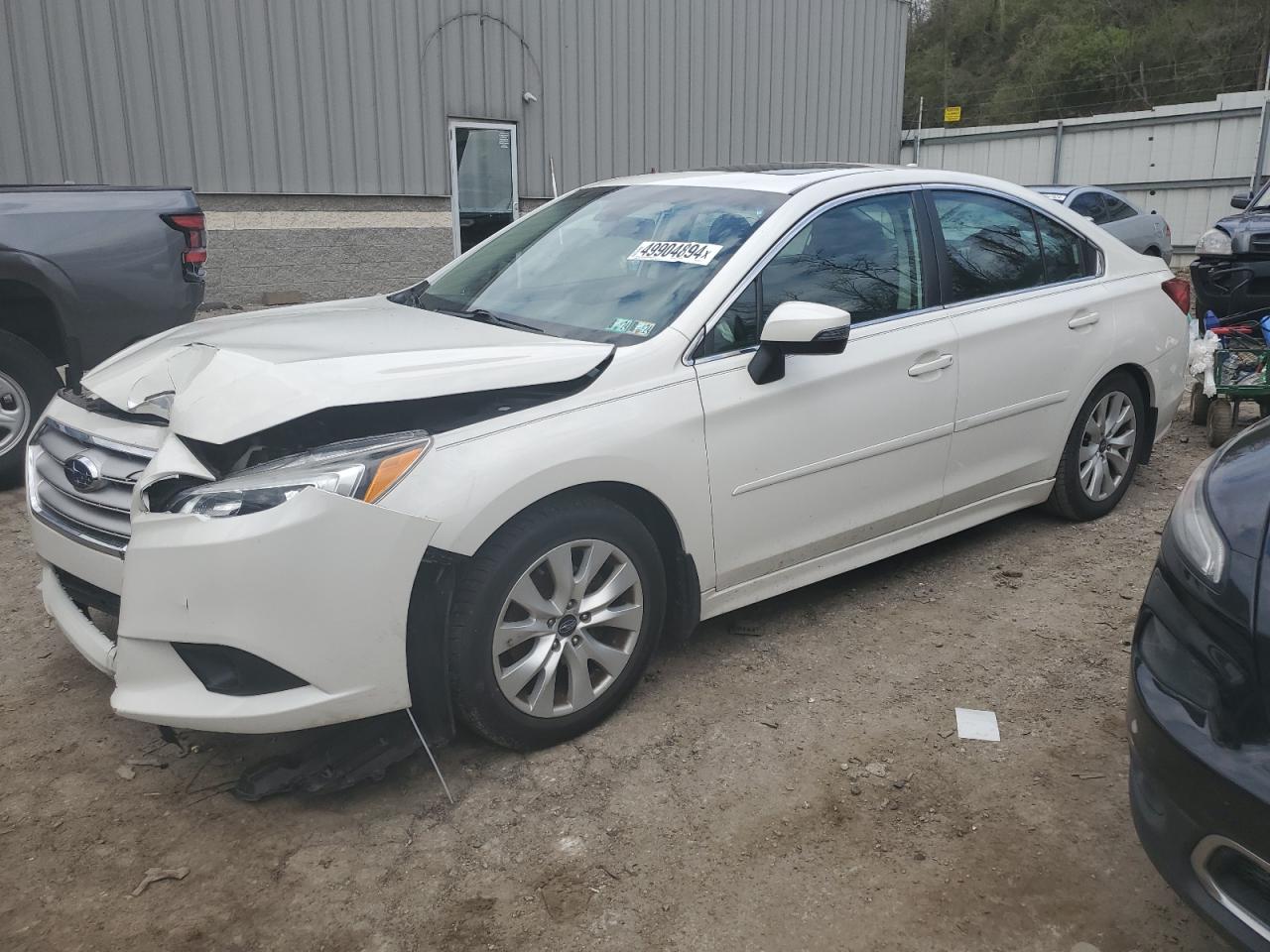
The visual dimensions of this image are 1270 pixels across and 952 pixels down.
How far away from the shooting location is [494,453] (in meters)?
2.80

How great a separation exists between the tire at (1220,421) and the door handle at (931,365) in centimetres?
331

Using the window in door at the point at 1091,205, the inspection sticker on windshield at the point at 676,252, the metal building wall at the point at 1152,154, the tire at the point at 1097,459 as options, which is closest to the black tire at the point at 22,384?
the inspection sticker on windshield at the point at 676,252

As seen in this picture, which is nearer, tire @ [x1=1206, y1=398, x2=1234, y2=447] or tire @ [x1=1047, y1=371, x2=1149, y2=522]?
tire @ [x1=1047, y1=371, x2=1149, y2=522]

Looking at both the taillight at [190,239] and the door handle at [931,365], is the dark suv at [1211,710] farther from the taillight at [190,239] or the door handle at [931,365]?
the taillight at [190,239]

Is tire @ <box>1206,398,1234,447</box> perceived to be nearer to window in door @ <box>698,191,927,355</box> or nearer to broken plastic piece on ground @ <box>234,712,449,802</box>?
window in door @ <box>698,191,927,355</box>

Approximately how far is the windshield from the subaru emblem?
1325mm

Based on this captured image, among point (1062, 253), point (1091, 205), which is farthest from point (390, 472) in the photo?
point (1091, 205)

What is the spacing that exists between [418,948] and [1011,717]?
196 cm

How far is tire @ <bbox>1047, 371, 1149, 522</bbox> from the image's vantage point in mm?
4641

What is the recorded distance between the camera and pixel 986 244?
14.2ft

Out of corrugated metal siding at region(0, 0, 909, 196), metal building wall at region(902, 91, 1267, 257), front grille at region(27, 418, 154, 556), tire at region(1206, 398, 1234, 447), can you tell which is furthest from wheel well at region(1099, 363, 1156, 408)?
metal building wall at region(902, 91, 1267, 257)

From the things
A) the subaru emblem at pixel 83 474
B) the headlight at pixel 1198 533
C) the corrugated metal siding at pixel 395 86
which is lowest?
the subaru emblem at pixel 83 474

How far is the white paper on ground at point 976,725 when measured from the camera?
3.20 meters

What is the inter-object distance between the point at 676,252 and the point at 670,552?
1.07 meters
